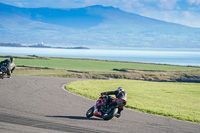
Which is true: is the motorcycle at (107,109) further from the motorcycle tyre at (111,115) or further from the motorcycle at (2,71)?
the motorcycle at (2,71)

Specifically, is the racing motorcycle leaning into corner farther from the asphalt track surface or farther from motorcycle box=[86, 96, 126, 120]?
the asphalt track surface

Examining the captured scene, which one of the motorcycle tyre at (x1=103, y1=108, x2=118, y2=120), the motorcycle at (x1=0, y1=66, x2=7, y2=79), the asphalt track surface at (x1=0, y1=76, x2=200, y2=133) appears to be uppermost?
the motorcycle at (x1=0, y1=66, x2=7, y2=79)

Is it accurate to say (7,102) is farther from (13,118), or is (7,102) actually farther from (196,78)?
(196,78)

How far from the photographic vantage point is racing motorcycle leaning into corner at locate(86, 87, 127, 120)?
51.8ft

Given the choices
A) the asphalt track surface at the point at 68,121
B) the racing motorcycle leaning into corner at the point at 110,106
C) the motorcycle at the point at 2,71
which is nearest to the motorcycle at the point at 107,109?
the racing motorcycle leaning into corner at the point at 110,106

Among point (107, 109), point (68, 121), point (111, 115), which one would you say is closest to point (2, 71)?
point (107, 109)

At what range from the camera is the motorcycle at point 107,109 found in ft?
51.7

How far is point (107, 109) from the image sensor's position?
53.5 ft

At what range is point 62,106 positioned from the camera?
63.7 feet

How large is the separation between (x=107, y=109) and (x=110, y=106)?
205mm

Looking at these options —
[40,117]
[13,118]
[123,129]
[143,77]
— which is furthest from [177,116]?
[143,77]

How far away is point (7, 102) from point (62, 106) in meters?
2.95

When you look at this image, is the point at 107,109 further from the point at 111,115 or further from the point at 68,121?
the point at 68,121

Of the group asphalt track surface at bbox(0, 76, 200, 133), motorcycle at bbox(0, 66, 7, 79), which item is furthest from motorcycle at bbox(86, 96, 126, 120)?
motorcycle at bbox(0, 66, 7, 79)
